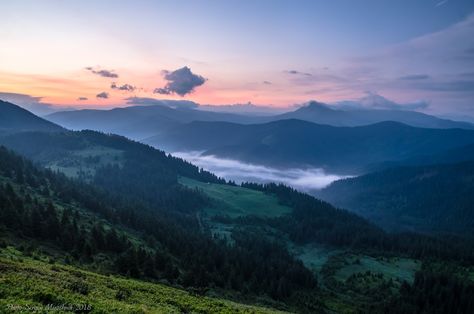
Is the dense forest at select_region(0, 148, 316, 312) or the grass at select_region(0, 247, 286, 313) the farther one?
the dense forest at select_region(0, 148, 316, 312)

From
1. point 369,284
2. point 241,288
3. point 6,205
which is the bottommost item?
point 369,284

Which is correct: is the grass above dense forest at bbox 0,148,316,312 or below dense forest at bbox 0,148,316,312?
above

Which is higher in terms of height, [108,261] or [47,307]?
[47,307]

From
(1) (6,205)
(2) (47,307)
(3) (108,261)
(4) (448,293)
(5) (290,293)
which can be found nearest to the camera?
(2) (47,307)

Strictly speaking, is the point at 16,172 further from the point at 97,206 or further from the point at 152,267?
the point at 152,267

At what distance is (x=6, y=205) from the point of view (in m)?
97.8

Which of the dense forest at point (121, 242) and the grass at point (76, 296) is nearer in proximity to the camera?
the grass at point (76, 296)

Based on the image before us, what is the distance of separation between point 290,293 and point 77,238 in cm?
7994

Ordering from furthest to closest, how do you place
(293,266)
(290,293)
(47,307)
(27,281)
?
(293,266)
(290,293)
(27,281)
(47,307)

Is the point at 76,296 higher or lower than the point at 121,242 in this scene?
higher

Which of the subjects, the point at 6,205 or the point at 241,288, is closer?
the point at 6,205

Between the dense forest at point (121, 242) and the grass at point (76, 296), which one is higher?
the grass at point (76, 296)

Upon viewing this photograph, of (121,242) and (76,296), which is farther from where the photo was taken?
(121,242)

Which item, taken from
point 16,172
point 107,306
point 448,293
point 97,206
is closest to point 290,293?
point 448,293
